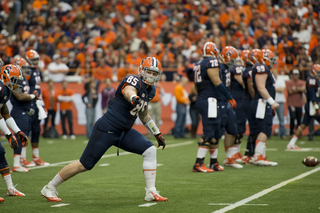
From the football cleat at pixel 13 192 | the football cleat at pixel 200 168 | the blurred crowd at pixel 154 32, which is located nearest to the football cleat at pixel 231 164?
the football cleat at pixel 200 168

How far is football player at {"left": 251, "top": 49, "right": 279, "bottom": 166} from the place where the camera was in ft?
29.0

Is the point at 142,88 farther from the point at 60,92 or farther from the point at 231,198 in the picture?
the point at 60,92

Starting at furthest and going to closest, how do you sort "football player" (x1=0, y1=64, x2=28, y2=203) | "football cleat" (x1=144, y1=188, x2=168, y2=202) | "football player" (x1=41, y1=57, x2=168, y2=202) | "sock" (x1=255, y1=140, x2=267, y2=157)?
"sock" (x1=255, y1=140, x2=267, y2=157) → "football player" (x1=0, y1=64, x2=28, y2=203) → "football cleat" (x1=144, y1=188, x2=168, y2=202) → "football player" (x1=41, y1=57, x2=168, y2=202)

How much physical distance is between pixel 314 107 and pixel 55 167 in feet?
22.9

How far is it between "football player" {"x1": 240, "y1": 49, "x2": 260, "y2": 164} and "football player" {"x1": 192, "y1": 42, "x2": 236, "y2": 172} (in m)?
1.12

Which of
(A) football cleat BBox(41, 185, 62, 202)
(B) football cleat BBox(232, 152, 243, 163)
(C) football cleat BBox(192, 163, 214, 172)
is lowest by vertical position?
(B) football cleat BBox(232, 152, 243, 163)

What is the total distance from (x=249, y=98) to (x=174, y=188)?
11.4 feet

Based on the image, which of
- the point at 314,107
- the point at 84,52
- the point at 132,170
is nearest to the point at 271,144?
the point at 314,107

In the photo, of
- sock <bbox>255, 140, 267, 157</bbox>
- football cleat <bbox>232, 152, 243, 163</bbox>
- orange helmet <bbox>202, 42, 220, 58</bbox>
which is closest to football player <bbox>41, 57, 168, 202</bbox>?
orange helmet <bbox>202, 42, 220, 58</bbox>

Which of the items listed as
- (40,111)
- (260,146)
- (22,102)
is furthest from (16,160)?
(260,146)

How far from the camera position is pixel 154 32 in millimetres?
19859

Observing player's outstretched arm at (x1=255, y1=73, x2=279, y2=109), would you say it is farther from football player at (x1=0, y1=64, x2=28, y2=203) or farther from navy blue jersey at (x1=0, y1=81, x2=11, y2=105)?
navy blue jersey at (x1=0, y1=81, x2=11, y2=105)

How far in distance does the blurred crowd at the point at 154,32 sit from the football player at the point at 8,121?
389 inches

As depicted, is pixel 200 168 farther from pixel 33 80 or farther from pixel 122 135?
pixel 33 80
